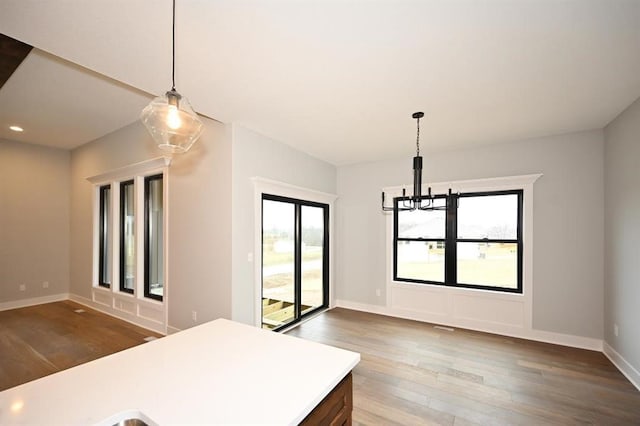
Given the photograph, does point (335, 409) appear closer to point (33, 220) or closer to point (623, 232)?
point (623, 232)

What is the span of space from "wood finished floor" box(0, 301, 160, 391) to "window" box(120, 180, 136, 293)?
2.16 ft

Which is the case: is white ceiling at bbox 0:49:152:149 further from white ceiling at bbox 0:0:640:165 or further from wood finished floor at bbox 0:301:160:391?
wood finished floor at bbox 0:301:160:391

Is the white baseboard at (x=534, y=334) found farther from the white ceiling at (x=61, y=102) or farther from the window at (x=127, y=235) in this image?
the white ceiling at (x=61, y=102)

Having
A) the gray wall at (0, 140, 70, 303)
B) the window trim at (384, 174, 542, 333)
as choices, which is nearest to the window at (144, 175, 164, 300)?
the gray wall at (0, 140, 70, 303)

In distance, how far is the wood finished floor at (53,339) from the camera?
315cm

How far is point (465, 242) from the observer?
452cm

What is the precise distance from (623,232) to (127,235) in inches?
272

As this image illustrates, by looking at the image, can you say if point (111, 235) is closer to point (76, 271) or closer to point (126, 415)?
point (76, 271)

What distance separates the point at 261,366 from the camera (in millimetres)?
1324

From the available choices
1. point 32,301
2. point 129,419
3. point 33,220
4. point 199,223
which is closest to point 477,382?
point 129,419

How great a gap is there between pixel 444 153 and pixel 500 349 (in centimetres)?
298

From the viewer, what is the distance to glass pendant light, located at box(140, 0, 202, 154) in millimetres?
1565

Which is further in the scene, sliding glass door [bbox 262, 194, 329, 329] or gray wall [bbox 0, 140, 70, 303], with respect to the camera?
gray wall [bbox 0, 140, 70, 303]

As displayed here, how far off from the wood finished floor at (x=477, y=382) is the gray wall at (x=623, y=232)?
481mm
